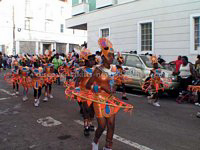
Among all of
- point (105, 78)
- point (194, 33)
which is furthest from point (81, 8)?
point (105, 78)

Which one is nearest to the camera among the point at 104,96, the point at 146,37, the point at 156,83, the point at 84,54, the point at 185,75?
the point at 104,96

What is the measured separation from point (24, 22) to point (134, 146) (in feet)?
106

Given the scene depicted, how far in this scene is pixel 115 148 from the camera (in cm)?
410

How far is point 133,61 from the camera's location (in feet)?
34.2

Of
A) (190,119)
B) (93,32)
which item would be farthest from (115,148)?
(93,32)

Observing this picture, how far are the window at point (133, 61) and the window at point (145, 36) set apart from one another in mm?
4429

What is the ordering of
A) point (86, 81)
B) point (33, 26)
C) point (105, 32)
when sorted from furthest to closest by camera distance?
point (33, 26) → point (105, 32) → point (86, 81)

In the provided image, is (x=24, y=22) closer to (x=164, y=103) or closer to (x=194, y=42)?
(x=194, y=42)

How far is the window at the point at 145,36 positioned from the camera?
47.9 ft

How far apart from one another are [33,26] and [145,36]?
2332cm

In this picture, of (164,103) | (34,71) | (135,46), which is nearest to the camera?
(34,71)

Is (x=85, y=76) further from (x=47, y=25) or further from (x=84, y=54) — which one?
(x=47, y=25)

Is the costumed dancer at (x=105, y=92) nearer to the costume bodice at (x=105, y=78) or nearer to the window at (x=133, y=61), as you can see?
the costume bodice at (x=105, y=78)

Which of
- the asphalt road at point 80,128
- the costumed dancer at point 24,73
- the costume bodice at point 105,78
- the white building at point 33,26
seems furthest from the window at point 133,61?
the white building at point 33,26
